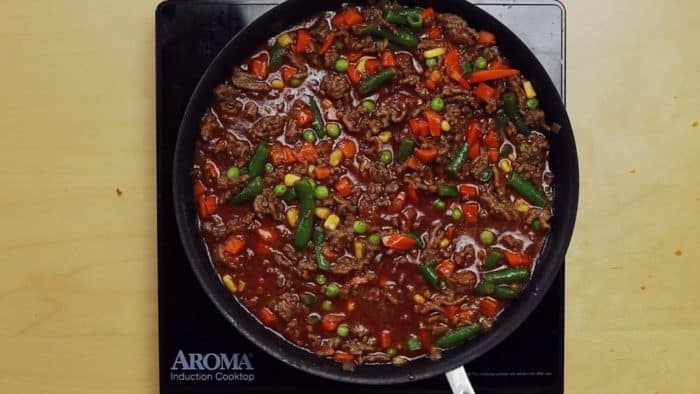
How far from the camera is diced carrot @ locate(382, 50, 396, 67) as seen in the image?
8.71 feet

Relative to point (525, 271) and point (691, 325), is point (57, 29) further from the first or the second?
point (691, 325)

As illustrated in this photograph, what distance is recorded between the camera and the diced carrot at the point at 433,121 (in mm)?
2633

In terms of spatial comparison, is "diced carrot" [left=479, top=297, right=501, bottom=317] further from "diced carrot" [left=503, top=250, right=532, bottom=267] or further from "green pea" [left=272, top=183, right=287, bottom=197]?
"green pea" [left=272, top=183, right=287, bottom=197]

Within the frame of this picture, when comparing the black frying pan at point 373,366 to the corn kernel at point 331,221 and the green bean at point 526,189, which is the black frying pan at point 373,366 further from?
the corn kernel at point 331,221

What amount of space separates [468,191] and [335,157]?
1.51ft

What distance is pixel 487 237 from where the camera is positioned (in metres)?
2.65

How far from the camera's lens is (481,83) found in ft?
8.68

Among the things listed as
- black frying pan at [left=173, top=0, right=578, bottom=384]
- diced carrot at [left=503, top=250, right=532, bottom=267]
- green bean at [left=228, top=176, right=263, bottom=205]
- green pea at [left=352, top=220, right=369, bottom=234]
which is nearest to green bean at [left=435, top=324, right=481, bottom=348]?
black frying pan at [left=173, top=0, right=578, bottom=384]

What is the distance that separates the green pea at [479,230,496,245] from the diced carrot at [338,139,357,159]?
1.68 feet

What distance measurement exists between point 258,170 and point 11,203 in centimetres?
101

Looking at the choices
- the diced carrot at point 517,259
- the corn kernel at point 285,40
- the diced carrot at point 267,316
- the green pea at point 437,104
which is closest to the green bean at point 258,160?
the corn kernel at point 285,40

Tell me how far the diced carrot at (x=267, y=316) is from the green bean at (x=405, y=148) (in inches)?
26.9

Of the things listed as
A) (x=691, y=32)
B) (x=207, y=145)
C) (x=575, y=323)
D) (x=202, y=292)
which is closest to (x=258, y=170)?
(x=207, y=145)

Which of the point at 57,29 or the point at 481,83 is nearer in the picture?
the point at 481,83
